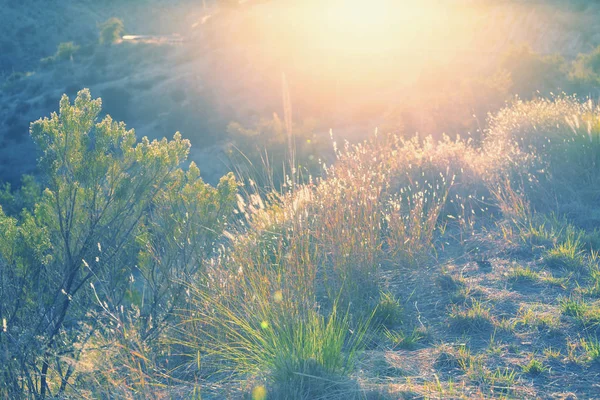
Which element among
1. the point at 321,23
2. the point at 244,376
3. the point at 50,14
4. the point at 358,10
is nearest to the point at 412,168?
the point at 244,376

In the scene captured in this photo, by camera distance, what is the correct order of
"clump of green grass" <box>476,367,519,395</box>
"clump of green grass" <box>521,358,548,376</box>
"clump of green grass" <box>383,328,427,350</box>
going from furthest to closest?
1. "clump of green grass" <box>383,328,427,350</box>
2. "clump of green grass" <box>521,358,548,376</box>
3. "clump of green grass" <box>476,367,519,395</box>

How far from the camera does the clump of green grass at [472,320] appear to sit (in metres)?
4.04

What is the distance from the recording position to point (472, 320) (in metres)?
4.08

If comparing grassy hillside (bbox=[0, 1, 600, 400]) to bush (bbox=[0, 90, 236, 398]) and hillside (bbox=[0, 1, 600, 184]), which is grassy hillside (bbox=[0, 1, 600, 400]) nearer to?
bush (bbox=[0, 90, 236, 398])

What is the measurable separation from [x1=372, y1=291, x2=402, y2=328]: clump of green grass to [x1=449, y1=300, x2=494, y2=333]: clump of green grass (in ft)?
1.25

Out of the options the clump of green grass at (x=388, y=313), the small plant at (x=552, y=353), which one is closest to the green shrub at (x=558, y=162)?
the clump of green grass at (x=388, y=313)

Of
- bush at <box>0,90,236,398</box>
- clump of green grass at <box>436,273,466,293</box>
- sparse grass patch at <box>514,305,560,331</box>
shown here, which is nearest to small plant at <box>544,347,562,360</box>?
sparse grass patch at <box>514,305,560,331</box>

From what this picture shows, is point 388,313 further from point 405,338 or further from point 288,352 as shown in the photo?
point 288,352

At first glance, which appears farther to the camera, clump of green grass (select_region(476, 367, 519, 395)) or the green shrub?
the green shrub

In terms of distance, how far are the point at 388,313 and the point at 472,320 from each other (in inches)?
23.1

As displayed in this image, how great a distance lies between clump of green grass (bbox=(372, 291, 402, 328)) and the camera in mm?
4234

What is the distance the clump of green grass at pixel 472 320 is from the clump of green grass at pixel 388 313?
1.25 feet

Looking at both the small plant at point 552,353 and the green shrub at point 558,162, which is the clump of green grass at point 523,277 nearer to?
the small plant at point 552,353

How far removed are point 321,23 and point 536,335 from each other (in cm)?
4181
